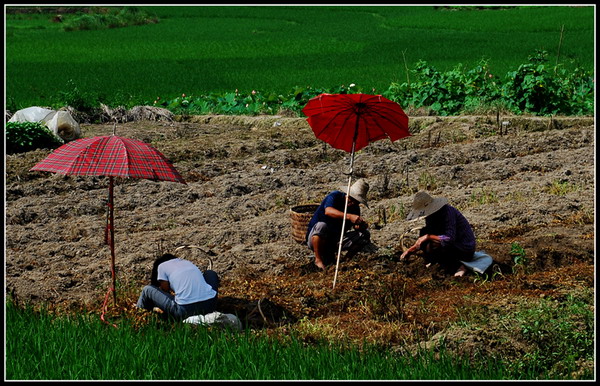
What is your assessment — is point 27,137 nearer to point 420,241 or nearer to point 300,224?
point 300,224

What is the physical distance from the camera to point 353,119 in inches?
332

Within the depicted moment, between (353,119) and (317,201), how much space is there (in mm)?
2671

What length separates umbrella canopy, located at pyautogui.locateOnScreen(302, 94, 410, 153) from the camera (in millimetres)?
8117

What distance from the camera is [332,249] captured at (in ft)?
28.7

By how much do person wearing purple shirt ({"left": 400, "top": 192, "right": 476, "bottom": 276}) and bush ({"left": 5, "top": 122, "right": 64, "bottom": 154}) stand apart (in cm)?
746

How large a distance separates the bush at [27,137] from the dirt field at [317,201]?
20.5 inches

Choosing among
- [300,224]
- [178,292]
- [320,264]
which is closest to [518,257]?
[320,264]

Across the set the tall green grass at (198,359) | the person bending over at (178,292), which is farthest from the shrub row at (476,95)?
the tall green grass at (198,359)

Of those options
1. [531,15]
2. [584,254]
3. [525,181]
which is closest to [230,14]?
[531,15]

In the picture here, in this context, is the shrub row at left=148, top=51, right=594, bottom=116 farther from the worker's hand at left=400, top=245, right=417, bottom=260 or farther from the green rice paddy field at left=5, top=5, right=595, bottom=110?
the worker's hand at left=400, top=245, right=417, bottom=260

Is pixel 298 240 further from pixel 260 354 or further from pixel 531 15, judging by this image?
pixel 531 15

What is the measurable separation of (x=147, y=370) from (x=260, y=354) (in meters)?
0.74

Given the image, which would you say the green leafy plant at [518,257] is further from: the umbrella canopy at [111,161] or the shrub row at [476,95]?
the shrub row at [476,95]

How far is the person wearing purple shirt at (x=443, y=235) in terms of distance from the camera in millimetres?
8238
